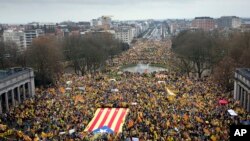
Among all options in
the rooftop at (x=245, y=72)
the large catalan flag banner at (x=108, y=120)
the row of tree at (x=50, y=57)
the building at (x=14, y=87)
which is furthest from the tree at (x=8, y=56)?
the rooftop at (x=245, y=72)

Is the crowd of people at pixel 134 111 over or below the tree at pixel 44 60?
below

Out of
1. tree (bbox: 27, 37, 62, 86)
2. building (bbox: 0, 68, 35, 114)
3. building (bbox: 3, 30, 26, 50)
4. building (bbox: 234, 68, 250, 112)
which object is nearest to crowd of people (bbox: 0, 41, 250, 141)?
building (bbox: 234, 68, 250, 112)

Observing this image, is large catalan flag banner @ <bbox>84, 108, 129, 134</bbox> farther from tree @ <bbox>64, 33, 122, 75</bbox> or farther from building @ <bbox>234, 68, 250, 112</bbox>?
tree @ <bbox>64, 33, 122, 75</bbox>

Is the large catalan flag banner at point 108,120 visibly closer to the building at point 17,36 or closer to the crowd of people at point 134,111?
the crowd of people at point 134,111

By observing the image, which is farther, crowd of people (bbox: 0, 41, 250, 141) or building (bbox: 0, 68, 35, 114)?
building (bbox: 0, 68, 35, 114)

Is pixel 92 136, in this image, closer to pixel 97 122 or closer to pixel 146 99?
pixel 97 122

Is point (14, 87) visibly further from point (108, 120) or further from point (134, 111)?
point (134, 111)
